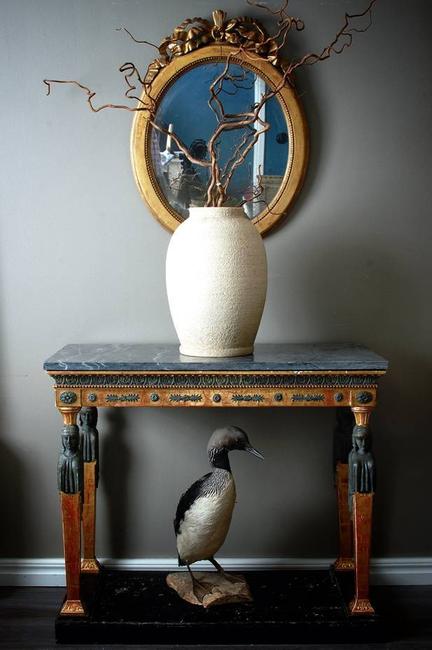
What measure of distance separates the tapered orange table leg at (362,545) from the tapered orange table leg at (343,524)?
1.19ft

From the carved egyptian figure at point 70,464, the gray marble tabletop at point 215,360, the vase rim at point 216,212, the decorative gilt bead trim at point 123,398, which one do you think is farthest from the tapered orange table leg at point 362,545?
the vase rim at point 216,212

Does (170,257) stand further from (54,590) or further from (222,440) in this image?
(54,590)

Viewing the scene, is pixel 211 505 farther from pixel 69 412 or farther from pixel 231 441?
pixel 69 412

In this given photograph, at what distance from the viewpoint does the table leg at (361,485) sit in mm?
2453

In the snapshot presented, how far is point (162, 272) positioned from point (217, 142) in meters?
0.54

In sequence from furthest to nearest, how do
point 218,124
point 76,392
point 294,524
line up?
point 294,524 → point 218,124 → point 76,392

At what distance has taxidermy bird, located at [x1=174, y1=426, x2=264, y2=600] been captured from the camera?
8.45 ft

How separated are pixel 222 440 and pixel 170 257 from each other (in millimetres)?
661

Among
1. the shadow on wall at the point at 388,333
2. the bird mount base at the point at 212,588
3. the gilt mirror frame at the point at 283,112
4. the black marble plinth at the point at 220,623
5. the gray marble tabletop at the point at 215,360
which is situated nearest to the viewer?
the gray marble tabletop at the point at 215,360

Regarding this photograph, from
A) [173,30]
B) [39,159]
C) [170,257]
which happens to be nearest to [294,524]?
[170,257]

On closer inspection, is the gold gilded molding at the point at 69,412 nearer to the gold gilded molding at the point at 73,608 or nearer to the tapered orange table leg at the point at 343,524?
the gold gilded molding at the point at 73,608

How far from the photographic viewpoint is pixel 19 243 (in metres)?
2.91

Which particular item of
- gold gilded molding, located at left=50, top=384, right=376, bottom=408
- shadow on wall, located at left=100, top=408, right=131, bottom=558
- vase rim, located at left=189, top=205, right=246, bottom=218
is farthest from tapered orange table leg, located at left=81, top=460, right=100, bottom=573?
vase rim, located at left=189, top=205, right=246, bottom=218

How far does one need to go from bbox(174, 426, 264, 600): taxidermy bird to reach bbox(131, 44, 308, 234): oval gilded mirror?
0.84 metres
